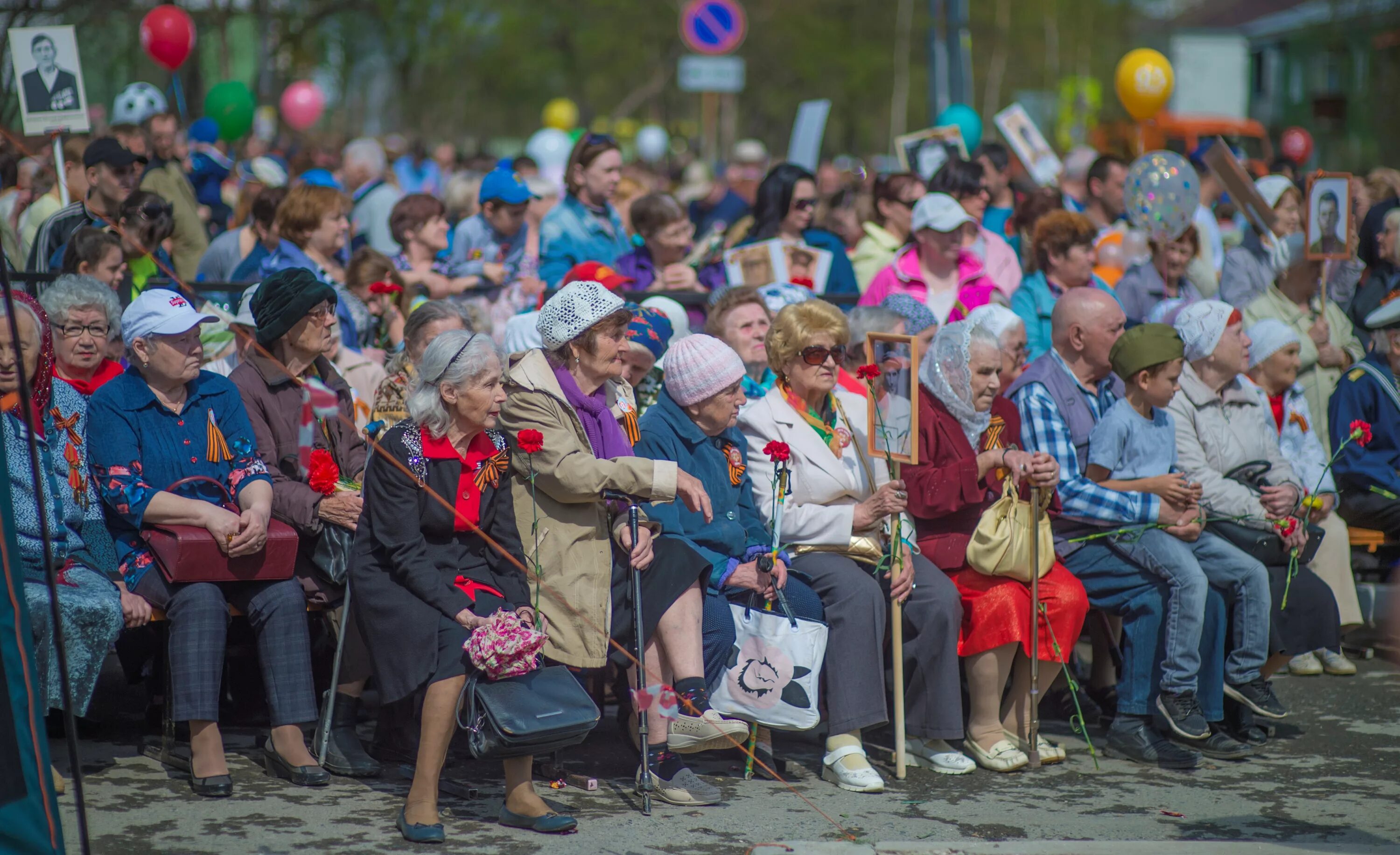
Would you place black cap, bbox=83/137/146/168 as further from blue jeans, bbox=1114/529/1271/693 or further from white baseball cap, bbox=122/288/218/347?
blue jeans, bbox=1114/529/1271/693

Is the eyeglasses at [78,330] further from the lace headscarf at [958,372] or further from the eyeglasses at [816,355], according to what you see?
the lace headscarf at [958,372]

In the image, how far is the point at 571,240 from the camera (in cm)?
858

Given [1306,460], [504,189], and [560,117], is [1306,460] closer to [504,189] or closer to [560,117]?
[504,189]

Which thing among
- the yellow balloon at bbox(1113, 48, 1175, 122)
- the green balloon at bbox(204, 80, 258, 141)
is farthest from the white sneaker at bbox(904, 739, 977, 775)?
the green balloon at bbox(204, 80, 258, 141)

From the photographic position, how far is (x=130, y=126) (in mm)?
11289

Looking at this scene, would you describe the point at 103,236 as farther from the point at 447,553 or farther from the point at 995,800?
the point at 995,800

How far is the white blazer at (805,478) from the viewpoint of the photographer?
584 cm

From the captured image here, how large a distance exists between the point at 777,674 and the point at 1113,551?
171 centimetres

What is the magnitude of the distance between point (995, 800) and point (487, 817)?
6.11ft

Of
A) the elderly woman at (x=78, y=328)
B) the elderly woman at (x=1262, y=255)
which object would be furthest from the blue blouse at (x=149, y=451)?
the elderly woman at (x=1262, y=255)

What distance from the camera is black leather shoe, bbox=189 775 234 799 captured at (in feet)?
16.8

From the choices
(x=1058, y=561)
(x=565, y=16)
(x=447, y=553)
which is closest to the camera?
(x=447, y=553)

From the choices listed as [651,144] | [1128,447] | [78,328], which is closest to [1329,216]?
[1128,447]

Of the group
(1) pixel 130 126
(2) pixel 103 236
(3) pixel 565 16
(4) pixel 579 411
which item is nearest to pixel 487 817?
(4) pixel 579 411
